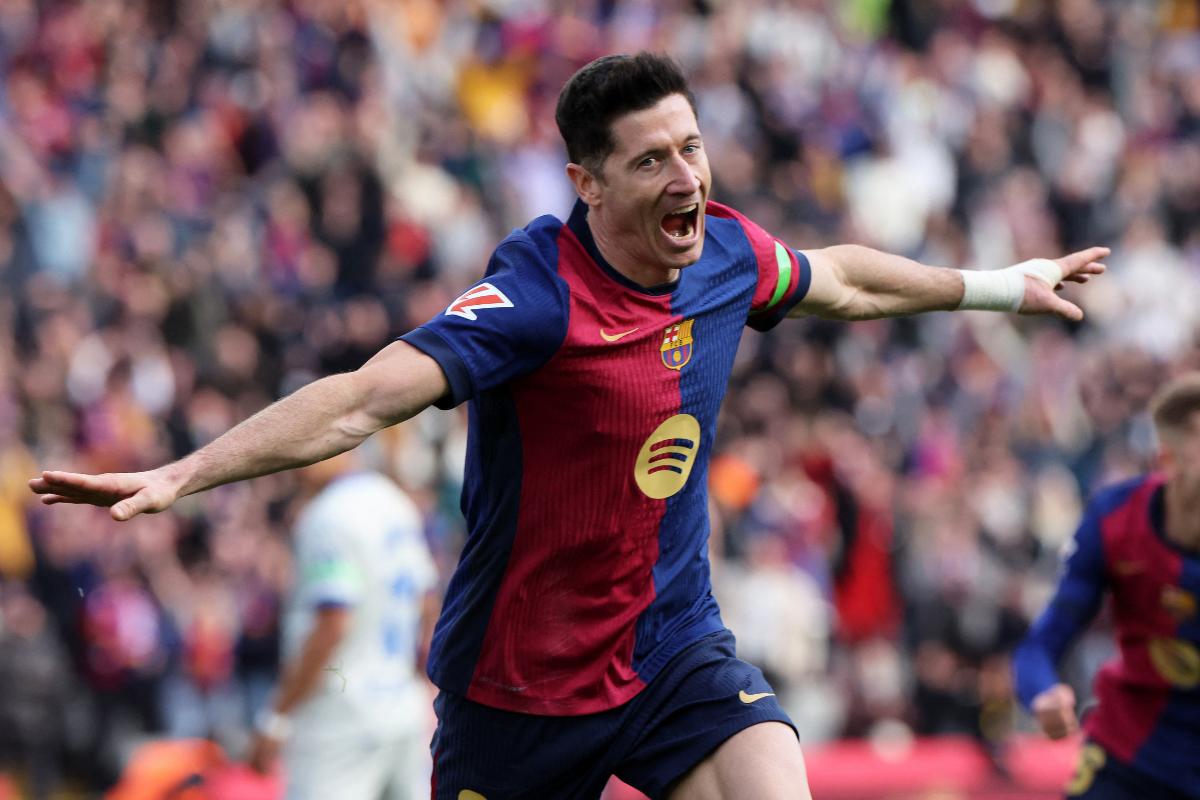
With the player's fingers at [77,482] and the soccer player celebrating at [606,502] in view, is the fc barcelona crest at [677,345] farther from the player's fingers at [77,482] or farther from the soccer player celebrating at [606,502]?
the player's fingers at [77,482]

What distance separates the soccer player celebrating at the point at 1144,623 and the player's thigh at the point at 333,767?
278cm

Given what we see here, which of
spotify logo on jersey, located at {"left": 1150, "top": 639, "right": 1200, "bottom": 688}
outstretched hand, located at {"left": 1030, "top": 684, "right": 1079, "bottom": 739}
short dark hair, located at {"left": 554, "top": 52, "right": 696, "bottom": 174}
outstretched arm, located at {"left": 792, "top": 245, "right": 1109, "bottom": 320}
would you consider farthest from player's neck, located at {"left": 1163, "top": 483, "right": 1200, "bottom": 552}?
short dark hair, located at {"left": 554, "top": 52, "right": 696, "bottom": 174}

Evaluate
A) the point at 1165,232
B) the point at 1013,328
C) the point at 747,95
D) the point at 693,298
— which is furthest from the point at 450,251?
the point at 693,298

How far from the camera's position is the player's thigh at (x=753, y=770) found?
5.07 meters

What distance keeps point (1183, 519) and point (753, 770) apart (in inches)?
102

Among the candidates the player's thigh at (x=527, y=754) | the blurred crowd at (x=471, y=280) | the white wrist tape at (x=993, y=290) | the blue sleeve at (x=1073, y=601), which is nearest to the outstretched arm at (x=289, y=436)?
the player's thigh at (x=527, y=754)

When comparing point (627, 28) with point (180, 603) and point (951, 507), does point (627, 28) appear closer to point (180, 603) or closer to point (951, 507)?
point (951, 507)

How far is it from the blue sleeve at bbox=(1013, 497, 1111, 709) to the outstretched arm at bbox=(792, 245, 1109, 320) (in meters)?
1.38

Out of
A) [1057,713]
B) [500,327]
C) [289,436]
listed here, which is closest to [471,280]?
[1057,713]

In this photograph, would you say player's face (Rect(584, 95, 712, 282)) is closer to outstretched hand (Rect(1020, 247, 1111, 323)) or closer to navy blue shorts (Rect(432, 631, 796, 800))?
navy blue shorts (Rect(432, 631, 796, 800))

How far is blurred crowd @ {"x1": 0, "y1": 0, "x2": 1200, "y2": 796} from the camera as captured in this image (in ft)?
40.0

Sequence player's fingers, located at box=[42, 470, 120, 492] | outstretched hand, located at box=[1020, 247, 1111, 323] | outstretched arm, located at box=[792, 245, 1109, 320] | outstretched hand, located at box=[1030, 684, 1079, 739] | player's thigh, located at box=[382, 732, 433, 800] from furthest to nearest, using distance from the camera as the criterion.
A: player's thigh, located at box=[382, 732, 433, 800] < outstretched hand, located at box=[1030, 684, 1079, 739] < outstretched hand, located at box=[1020, 247, 1111, 323] < outstretched arm, located at box=[792, 245, 1109, 320] < player's fingers, located at box=[42, 470, 120, 492]

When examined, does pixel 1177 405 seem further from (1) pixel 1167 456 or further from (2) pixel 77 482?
(2) pixel 77 482

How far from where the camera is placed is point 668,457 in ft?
17.6
